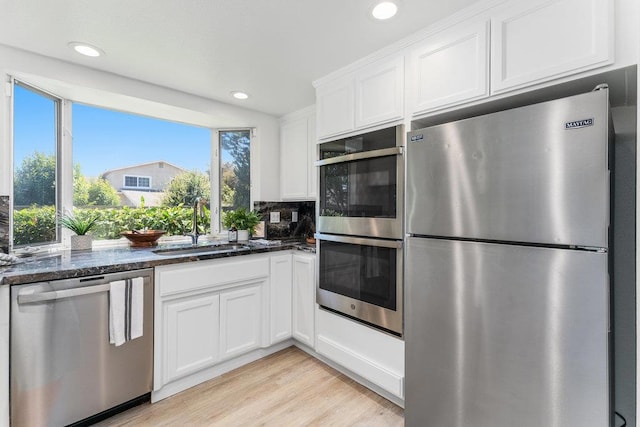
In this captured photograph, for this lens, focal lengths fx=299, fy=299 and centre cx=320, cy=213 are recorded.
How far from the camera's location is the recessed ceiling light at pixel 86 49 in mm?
1864

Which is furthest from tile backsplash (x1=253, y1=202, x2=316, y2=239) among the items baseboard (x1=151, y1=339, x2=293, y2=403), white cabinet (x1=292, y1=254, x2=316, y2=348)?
baseboard (x1=151, y1=339, x2=293, y2=403)

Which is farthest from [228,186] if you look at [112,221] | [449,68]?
[449,68]

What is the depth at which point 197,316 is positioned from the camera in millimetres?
2176

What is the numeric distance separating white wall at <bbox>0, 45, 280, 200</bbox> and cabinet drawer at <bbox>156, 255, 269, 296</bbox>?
966mm

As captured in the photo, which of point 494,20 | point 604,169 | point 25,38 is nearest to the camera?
point 604,169

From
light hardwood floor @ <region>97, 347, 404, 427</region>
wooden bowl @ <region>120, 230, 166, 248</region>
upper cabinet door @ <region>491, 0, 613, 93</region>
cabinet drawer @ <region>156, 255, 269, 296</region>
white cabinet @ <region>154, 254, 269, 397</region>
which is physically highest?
upper cabinet door @ <region>491, 0, 613, 93</region>

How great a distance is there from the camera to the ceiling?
152 cm

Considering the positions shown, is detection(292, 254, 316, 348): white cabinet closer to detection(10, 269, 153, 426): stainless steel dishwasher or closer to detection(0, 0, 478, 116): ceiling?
detection(10, 269, 153, 426): stainless steel dishwasher

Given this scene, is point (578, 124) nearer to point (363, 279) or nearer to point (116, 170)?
point (363, 279)

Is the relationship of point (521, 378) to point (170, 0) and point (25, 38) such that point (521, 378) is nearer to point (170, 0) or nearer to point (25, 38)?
point (170, 0)

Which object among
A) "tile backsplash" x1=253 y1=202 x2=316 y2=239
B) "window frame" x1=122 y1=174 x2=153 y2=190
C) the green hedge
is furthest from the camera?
"tile backsplash" x1=253 y1=202 x2=316 y2=239

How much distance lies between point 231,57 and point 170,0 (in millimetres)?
570

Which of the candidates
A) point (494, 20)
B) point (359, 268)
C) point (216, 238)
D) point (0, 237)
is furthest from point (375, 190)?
point (0, 237)

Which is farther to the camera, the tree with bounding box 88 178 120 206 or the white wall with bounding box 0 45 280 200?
the tree with bounding box 88 178 120 206
